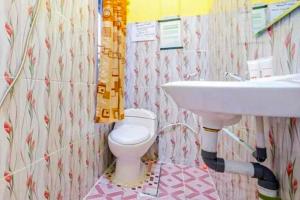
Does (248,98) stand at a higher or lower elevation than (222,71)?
lower

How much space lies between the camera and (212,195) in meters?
1.44

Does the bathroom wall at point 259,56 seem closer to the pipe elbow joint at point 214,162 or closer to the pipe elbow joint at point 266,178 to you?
the pipe elbow joint at point 266,178

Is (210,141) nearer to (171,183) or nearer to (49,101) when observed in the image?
(49,101)

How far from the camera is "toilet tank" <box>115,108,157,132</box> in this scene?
184cm

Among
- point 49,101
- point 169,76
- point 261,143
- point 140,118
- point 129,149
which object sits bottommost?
point 129,149

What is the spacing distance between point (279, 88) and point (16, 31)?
0.91 meters

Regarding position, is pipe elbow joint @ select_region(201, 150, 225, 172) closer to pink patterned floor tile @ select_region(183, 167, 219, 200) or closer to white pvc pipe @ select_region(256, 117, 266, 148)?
white pvc pipe @ select_region(256, 117, 266, 148)

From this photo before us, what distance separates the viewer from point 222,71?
147 centimetres

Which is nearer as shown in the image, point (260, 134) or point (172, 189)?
point (260, 134)

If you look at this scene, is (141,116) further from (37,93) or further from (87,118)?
(37,93)

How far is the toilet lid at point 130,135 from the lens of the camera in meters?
1.48

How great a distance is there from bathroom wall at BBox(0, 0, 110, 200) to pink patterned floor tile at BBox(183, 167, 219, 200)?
0.79 meters

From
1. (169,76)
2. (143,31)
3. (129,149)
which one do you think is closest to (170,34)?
(143,31)

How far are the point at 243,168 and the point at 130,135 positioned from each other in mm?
1001
